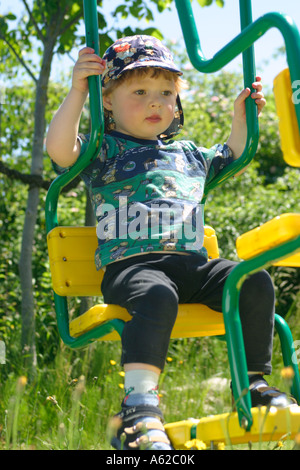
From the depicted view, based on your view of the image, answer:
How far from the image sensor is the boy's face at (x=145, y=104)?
2.24m

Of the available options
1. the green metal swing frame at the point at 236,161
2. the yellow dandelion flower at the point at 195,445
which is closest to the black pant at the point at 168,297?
the green metal swing frame at the point at 236,161

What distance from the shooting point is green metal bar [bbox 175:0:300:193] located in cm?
150

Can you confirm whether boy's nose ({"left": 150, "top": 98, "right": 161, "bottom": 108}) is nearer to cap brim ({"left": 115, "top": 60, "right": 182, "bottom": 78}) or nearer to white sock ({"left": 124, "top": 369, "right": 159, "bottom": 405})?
cap brim ({"left": 115, "top": 60, "right": 182, "bottom": 78})

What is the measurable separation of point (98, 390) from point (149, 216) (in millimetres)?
1304

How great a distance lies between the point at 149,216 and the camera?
2.06 m

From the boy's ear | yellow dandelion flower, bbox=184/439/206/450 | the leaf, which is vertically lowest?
yellow dandelion flower, bbox=184/439/206/450

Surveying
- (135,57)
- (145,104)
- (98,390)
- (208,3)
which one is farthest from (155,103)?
(208,3)

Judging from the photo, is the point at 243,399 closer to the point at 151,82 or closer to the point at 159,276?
the point at 159,276

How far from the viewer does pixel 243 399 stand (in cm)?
162

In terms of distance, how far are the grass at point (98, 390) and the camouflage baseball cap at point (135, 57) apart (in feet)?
4.13

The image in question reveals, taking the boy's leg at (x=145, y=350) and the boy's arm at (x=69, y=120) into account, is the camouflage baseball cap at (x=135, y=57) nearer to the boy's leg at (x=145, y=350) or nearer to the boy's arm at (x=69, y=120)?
the boy's arm at (x=69, y=120)

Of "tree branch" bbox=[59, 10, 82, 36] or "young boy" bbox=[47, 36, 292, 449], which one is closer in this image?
"young boy" bbox=[47, 36, 292, 449]

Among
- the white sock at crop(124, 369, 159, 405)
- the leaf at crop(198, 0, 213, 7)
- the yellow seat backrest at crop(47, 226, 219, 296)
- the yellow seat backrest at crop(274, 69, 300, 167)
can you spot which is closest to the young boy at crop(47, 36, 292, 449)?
the white sock at crop(124, 369, 159, 405)

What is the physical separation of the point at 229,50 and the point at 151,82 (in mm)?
565
